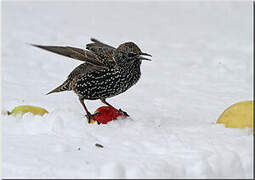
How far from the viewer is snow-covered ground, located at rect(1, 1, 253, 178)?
3.75 m

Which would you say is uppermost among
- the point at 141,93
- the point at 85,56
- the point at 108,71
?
the point at 85,56

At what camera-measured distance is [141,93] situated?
21.7ft

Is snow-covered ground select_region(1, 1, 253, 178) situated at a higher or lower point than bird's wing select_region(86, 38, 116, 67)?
lower

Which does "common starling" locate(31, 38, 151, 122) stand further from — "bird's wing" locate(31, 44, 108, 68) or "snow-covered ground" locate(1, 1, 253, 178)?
"snow-covered ground" locate(1, 1, 253, 178)

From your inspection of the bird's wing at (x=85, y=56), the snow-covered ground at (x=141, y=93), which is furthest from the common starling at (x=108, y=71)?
the snow-covered ground at (x=141, y=93)

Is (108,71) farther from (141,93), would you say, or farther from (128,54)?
(141,93)

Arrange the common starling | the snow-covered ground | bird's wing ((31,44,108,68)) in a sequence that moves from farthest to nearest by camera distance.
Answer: the common starling
bird's wing ((31,44,108,68))
the snow-covered ground

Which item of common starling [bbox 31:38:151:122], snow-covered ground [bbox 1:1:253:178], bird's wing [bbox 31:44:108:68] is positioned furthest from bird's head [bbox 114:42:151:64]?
snow-covered ground [bbox 1:1:253:178]

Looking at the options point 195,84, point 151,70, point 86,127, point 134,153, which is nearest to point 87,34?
point 151,70

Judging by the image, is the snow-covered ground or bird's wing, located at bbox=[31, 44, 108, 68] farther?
bird's wing, located at bbox=[31, 44, 108, 68]

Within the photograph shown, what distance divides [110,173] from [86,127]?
1.29m

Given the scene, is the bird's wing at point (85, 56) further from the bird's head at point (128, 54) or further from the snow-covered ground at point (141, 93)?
the snow-covered ground at point (141, 93)

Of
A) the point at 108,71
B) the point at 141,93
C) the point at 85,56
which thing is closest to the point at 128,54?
the point at 108,71

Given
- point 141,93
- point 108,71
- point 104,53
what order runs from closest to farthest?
1. point 108,71
2. point 104,53
3. point 141,93
